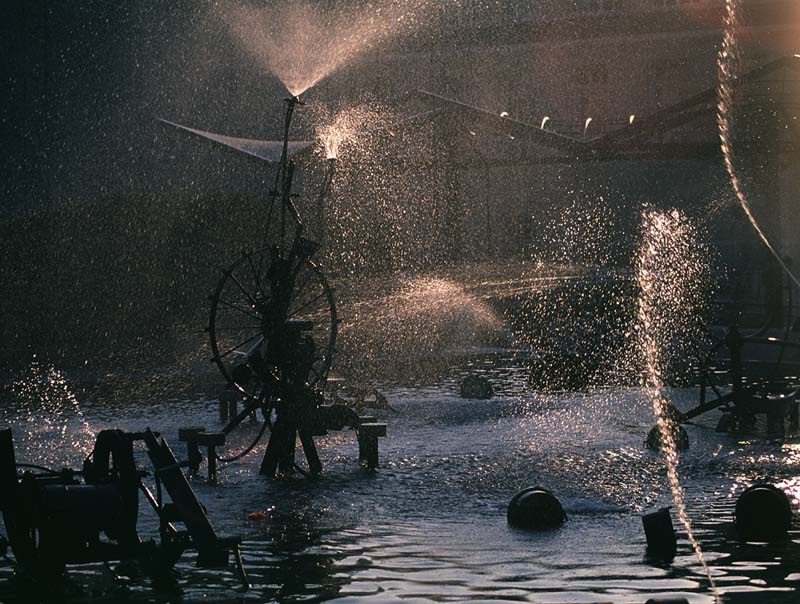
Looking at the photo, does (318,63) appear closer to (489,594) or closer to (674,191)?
(674,191)

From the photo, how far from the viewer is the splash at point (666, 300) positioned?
12627 mm

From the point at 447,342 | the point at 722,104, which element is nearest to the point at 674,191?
the point at 722,104

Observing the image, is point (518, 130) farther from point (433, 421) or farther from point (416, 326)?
point (433, 421)

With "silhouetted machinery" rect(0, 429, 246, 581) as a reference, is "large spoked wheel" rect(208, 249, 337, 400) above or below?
above

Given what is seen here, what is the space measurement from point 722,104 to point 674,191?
5.30 metres

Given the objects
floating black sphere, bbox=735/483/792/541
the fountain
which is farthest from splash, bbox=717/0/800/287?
floating black sphere, bbox=735/483/792/541

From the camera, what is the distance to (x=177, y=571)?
7.98 meters

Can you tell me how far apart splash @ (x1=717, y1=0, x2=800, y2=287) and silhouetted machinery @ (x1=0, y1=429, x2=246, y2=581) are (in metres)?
18.9

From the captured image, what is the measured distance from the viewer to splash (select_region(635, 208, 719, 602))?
1263 centimetres

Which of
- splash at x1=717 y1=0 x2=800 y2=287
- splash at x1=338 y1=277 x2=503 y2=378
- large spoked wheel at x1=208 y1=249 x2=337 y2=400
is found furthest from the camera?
splash at x1=717 y1=0 x2=800 y2=287

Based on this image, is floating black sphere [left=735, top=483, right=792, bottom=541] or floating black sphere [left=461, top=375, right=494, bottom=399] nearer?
floating black sphere [left=735, top=483, right=792, bottom=541]

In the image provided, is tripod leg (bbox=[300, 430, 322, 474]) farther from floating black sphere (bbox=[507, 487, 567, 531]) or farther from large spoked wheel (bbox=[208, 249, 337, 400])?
floating black sphere (bbox=[507, 487, 567, 531])

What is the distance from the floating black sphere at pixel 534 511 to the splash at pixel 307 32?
29.2 m

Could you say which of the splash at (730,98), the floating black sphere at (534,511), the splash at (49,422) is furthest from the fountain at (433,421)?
the splash at (730,98)
